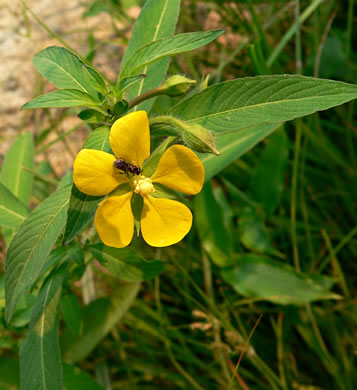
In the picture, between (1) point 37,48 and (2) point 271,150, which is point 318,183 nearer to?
(2) point 271,150

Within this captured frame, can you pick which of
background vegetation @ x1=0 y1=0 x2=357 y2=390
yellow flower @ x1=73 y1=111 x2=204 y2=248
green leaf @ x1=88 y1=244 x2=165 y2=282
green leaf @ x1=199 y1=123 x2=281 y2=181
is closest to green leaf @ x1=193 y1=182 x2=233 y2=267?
background vegetation @ x1=0 y1=0 x2=357 y2=390

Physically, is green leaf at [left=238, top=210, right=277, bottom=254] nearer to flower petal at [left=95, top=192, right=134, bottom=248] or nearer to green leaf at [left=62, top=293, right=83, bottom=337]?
green leaf at [left=62, top=293, right=83, bottom=337]

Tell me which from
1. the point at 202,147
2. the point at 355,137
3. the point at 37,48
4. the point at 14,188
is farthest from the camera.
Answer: the point at 37,48

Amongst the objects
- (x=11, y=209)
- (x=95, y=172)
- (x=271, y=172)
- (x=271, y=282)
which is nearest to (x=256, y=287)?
(x=271, y=282)

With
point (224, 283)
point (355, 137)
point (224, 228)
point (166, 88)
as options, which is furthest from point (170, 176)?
point (355, 137)

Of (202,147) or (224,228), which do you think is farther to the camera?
(224,228)

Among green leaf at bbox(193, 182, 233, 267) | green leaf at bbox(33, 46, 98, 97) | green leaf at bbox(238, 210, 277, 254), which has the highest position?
green leaf at bbox(33, 46, 98, 97)

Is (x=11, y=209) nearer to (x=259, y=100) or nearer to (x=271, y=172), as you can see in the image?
(x=259, y=100)
